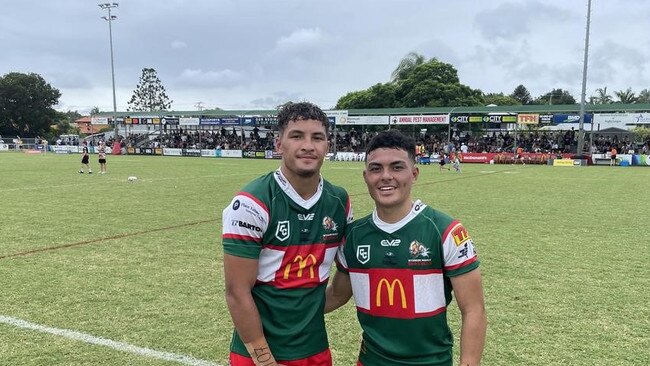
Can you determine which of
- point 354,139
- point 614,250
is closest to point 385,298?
point 614,250

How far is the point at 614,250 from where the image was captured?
804cm

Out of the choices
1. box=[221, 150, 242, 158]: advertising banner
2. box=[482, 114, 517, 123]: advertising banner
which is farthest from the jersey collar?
box=[221, 150, 242, 158]: advertising banner

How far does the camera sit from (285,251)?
234cm

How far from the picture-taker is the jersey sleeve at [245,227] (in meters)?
2.21

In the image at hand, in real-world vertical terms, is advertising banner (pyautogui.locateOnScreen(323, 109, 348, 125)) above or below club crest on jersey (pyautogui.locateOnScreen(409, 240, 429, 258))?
above

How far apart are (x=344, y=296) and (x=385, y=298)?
14.4 inches

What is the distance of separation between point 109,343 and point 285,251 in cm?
283

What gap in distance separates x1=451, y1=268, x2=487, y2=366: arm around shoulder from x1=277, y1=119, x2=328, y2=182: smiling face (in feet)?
2.77

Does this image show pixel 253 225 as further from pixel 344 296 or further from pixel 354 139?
pixel 354 139

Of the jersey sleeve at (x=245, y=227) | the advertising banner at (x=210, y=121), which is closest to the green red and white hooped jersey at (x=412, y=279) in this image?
the jersey sleeve at (x=245, y=227)

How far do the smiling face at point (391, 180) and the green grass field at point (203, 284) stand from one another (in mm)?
2199

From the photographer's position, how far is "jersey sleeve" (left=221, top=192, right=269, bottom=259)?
7.25ft

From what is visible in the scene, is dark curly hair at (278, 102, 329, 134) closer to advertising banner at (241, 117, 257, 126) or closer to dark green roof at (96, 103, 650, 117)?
dark green roof at (96, 103, 650, 117)

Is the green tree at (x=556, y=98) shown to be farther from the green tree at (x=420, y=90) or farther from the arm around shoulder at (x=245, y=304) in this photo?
the arm around shoulder at (x=245, y=304)
